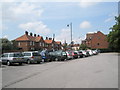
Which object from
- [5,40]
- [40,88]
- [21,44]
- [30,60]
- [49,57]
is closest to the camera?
[40,88]

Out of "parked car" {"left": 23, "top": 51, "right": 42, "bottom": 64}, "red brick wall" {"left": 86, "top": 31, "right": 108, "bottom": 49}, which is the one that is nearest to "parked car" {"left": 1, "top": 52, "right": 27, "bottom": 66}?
"parked car" {"left": 23, "top": 51, "right": 42, "bottom": 64}

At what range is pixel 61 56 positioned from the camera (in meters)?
27.6

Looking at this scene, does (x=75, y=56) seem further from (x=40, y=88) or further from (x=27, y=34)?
(x=27, y=34)

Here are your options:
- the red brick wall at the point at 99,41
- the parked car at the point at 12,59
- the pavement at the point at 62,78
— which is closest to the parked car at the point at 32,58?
the parked car at the point at 12,59

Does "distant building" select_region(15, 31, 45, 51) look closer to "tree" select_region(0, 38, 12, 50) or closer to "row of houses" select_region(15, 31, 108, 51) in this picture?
"row of houses" select_region(15, 31, 108, 51)

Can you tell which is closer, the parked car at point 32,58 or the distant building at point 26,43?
the parked car at point 32,58

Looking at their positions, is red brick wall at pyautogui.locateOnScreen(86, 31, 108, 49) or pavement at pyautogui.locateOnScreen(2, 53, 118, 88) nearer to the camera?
pavement at pyautogui.locateOnScreen(2, 53, 118, 88)

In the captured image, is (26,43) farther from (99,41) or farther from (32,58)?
(32,58)

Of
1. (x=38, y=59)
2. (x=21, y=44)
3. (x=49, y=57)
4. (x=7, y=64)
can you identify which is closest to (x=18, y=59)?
(x=7, y=64)

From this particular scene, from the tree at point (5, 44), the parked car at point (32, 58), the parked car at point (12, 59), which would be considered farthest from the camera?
the tree at point (5, 44)

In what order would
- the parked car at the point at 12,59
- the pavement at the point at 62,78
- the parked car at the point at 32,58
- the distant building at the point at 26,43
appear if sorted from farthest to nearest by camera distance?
the distant building at the point at 26,43 → the parked car at the point at 32,58 → the parked car at the point at 12,59 → the pavement at the point at 62,78

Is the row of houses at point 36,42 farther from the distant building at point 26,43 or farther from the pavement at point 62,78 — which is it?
the pavement at point 62,78

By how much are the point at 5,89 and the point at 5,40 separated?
55541 millimetres

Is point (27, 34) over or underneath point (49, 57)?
over
